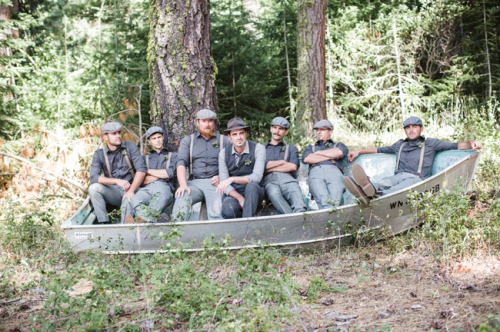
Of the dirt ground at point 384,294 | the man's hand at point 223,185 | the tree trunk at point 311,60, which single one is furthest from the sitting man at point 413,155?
the tree trunk at point 311,60

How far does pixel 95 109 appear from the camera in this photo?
10.6m

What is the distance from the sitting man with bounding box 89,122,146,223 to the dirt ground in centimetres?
130

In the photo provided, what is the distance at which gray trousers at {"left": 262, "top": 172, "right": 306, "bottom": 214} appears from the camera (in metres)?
5.53

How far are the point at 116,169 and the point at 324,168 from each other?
2809 millimetres

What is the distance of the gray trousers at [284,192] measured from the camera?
18.1 ft

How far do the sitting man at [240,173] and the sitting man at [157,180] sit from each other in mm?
728

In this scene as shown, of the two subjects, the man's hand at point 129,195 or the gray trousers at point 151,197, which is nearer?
the gray trousers at point 151,197

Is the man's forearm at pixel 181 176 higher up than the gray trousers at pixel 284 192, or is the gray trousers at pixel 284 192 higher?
the man's forearm at pixel 181 176

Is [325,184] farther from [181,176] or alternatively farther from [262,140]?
[262,140]

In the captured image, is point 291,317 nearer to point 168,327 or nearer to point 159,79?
point 168,327

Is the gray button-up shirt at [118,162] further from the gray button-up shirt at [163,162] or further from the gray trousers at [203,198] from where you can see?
the gray trousers at [203,198]

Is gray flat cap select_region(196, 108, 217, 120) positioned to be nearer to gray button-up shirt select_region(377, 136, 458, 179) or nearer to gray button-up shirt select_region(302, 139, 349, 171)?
gray button-up shirt select_region(302, 139, 349, 171)

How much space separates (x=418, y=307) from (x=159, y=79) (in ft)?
15.3

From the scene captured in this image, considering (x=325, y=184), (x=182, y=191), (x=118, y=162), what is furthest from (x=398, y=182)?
(x=118, y=162)
